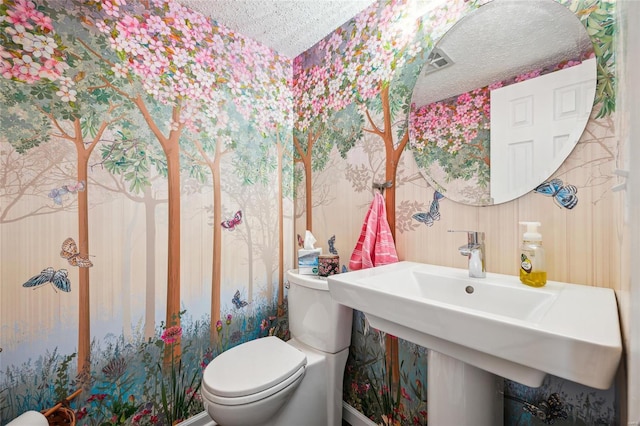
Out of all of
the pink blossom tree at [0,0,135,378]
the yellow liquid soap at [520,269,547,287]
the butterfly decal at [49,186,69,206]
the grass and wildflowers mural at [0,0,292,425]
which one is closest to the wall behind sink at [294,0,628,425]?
the yellow liquid soap at [520,269,547,287]

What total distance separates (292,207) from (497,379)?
1418 millimetres

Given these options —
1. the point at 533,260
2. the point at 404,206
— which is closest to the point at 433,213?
the point at 404,206

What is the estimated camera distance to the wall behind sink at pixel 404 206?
2.75 feet

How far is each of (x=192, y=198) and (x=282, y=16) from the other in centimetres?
112

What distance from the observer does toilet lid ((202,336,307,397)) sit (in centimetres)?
108

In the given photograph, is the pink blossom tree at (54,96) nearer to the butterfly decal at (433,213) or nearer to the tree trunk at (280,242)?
the tree trunk at (280,242)

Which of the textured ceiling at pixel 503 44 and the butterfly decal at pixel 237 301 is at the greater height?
the textured ceiling at pixel 503 44

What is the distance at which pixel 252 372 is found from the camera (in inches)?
46.4

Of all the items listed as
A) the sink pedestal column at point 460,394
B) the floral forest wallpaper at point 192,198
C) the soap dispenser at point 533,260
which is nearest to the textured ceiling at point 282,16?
the floral forest wallpaper at point 192,198

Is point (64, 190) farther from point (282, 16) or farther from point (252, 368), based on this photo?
point (282, 16)

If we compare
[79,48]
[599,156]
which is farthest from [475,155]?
[79,48]

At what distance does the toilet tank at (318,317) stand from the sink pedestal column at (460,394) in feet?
1.83

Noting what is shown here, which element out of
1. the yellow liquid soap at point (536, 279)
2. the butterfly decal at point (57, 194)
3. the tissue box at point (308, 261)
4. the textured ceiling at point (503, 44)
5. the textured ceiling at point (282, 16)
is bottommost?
the tissue box at point (308, 261)

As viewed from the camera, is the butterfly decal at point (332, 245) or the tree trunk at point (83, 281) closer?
the tree trunk at point (83, 281)
